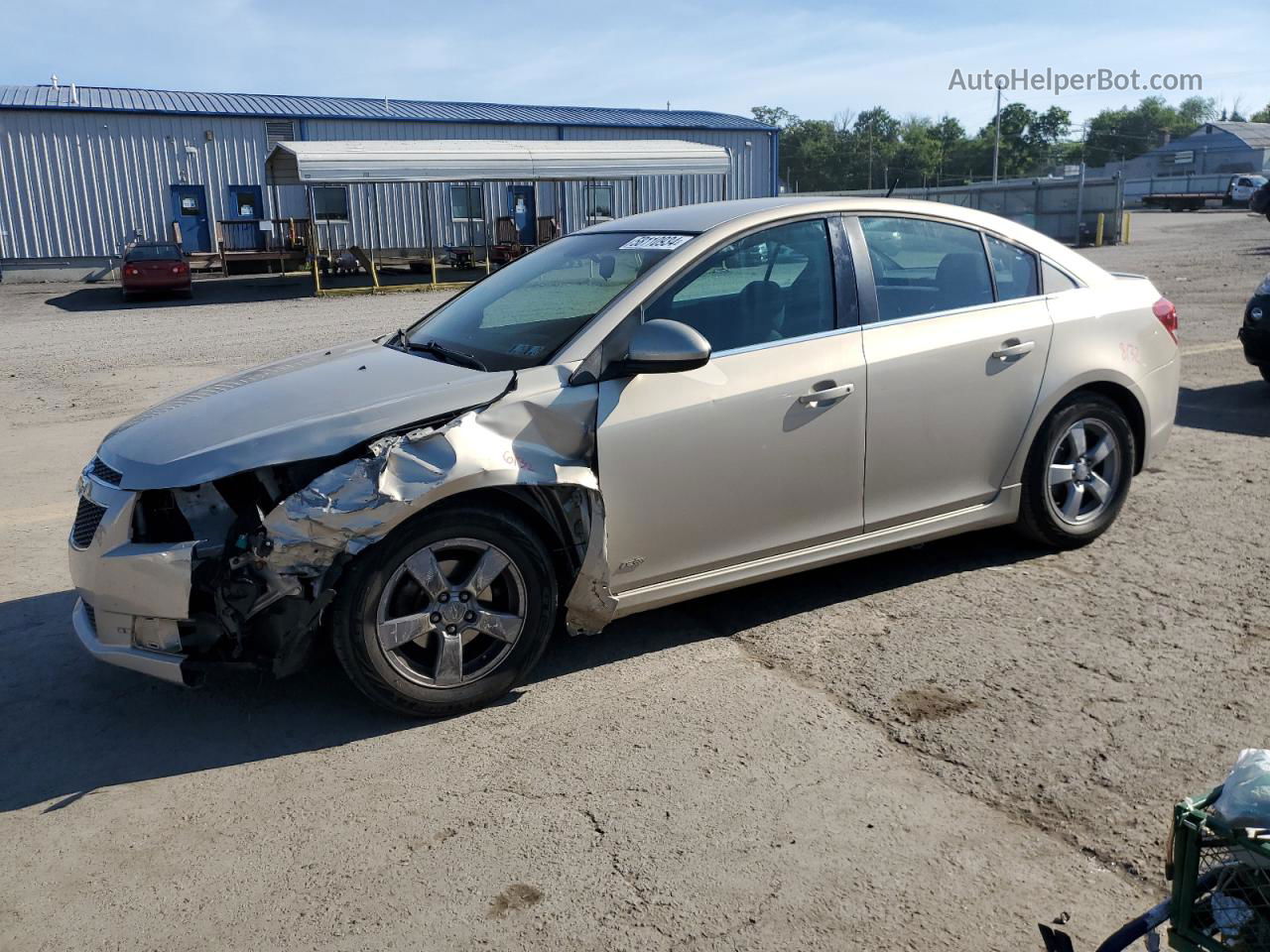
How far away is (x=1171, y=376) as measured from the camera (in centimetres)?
562

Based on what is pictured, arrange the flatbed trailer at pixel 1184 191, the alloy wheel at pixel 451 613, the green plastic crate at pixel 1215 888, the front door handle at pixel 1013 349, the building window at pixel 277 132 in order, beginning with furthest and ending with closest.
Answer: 1. the flatbed trailer at pixel 1184 191
2. the building window at pixel 277 132
3. the front door handle at pixel 1013 349
4. the alloy wheel at pixel 451 613
5. the green plastic crate at pixel 1215 888

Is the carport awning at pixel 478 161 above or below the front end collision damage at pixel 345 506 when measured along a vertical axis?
above

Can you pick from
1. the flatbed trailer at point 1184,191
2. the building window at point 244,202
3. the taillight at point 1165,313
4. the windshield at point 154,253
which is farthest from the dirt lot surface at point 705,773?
the flatbed trailer at point 1184,191

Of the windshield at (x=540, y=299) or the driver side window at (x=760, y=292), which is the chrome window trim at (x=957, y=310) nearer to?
the driver side window at (x=760, y=292)

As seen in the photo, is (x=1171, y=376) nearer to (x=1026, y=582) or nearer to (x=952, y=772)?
(x=1026, y=582)

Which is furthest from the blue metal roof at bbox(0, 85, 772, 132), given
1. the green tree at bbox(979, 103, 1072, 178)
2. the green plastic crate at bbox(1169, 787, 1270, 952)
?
the green tree at bbox(979, 103, 1072, 178)

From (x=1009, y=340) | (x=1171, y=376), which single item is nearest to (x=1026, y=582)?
(x=1009, y=340)

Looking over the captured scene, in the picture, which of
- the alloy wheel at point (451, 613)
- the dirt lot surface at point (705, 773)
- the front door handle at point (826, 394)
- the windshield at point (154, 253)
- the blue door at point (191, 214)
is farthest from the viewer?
the blue door at point (191, 214)

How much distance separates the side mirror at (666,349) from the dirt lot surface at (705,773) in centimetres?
→ 120

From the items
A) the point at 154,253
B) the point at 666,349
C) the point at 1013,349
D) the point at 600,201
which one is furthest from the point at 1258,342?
the point at 600,201

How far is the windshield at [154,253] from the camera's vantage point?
82.7 ft

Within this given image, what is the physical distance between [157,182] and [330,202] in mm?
5089

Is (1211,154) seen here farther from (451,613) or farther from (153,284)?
(451,613)

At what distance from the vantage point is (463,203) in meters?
37.2
